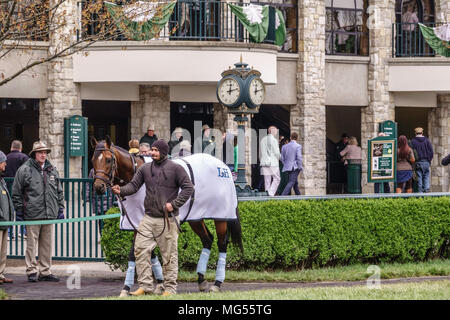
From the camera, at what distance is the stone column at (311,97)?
30.8 m

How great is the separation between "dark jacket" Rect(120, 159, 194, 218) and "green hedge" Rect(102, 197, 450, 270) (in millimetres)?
2477

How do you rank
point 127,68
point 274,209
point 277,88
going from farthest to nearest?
point 277,88 < point 127,68 < point 274,209

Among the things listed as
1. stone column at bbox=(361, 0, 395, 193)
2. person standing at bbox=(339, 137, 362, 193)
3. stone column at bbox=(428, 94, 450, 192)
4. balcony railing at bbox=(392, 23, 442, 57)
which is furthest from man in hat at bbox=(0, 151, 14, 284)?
stone column at bbox=(428, 94, 450, 192)

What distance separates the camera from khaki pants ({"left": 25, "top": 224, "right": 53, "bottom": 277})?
49.0ft

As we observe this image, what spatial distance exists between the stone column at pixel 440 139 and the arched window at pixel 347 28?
11.2 feet

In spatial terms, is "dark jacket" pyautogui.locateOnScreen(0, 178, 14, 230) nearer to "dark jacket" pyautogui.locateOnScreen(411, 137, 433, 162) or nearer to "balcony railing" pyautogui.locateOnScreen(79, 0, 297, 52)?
"balcony railing" pyautogui.locateOnScreen(79, 0, 297, 52)

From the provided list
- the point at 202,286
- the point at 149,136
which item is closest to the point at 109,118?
the point at 149,136

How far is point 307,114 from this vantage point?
30859 millimetres

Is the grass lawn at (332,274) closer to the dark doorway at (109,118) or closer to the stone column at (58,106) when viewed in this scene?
the stone column at (58,106)

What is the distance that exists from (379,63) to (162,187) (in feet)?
68.6

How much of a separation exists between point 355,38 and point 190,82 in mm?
7414
